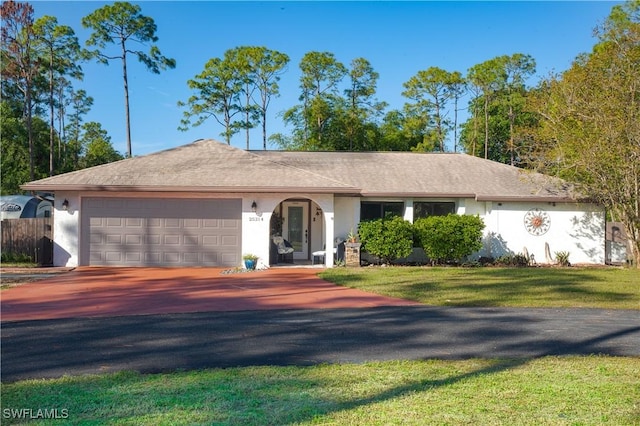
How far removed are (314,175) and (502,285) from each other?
7720mm

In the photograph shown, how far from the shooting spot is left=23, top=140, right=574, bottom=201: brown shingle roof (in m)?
17.5

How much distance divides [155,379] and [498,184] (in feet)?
57.9

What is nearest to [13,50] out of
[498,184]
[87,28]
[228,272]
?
[87,28]

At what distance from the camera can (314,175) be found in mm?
18719

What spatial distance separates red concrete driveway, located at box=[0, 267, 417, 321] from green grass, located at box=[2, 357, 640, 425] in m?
4.68

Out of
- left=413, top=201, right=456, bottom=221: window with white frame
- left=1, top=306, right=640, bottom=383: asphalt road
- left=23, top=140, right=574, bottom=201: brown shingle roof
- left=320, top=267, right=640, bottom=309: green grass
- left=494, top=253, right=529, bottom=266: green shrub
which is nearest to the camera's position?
left=1, top=306, right=640, bottom=383: asphalt road

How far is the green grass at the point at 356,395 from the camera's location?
14.6 ft

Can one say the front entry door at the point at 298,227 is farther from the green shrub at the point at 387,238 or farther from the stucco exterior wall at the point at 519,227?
the green shrub at the point at 387,238

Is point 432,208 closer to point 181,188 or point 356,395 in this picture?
point 181,188

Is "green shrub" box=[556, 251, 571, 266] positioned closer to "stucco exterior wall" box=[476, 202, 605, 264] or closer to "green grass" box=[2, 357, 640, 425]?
"stucco exterior wall" box=[476, 202, 605, 264]

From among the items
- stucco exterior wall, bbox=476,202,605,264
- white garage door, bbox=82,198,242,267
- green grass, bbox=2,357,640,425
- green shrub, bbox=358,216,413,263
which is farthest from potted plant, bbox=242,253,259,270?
green grass, bbox=2,357,640,425

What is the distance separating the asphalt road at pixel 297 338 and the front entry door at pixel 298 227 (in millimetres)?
10269

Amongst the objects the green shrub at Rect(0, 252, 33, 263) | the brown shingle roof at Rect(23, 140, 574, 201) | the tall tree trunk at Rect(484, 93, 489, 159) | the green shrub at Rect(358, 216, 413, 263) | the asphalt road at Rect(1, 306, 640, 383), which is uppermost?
the tall tree trunk at Rect(484, 93, 489, 159)

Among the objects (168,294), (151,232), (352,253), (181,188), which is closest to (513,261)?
(352,253)
